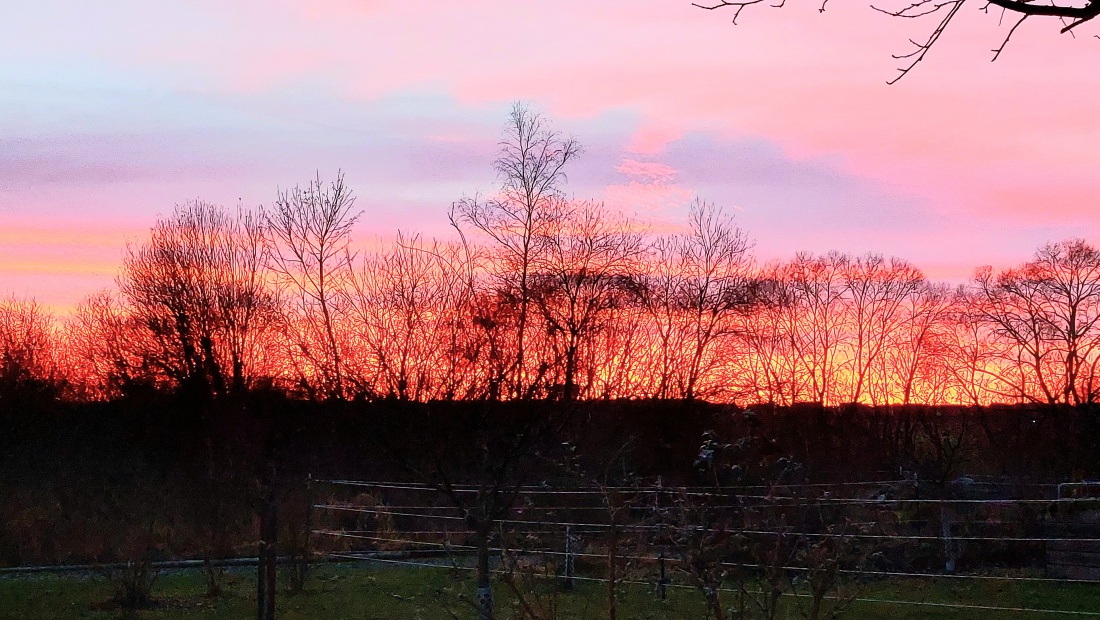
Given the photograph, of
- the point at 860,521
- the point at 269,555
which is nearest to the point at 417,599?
the point at 269,555

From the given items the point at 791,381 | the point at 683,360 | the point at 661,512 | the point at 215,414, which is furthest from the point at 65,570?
the point at 791,381

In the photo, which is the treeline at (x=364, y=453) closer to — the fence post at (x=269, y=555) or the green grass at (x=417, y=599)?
the fence post at (x=269, y=555)

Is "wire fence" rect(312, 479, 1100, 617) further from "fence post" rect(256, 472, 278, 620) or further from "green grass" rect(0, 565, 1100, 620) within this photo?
"fence post" rect(256, 472, 278, 620)

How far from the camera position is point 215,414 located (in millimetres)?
14578

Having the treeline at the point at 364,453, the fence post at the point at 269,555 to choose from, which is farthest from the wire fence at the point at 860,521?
the fence post at the point at 269,555

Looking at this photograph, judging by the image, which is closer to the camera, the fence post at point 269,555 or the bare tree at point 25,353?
the fence post at point 269,555

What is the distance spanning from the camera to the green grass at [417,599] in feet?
35.2

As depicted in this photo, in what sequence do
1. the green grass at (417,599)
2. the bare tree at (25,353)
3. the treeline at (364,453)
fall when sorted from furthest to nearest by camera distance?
the bare tree at (25,353) → the green grass at (417,599) → the treeline at (364,453)

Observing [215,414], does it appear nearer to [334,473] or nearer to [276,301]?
[334,473]

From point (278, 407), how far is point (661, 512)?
9.11 metres

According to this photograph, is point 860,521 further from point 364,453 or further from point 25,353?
point 25,353

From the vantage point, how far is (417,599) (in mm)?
11828

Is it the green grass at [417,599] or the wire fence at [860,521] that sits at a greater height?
the wire fence at [860,521]

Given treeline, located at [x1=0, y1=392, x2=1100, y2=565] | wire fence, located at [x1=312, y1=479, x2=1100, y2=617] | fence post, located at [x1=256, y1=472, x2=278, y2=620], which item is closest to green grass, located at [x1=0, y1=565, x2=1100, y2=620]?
wire fence, located at [x1=312, y1=479, x2=1100, y2=617]
